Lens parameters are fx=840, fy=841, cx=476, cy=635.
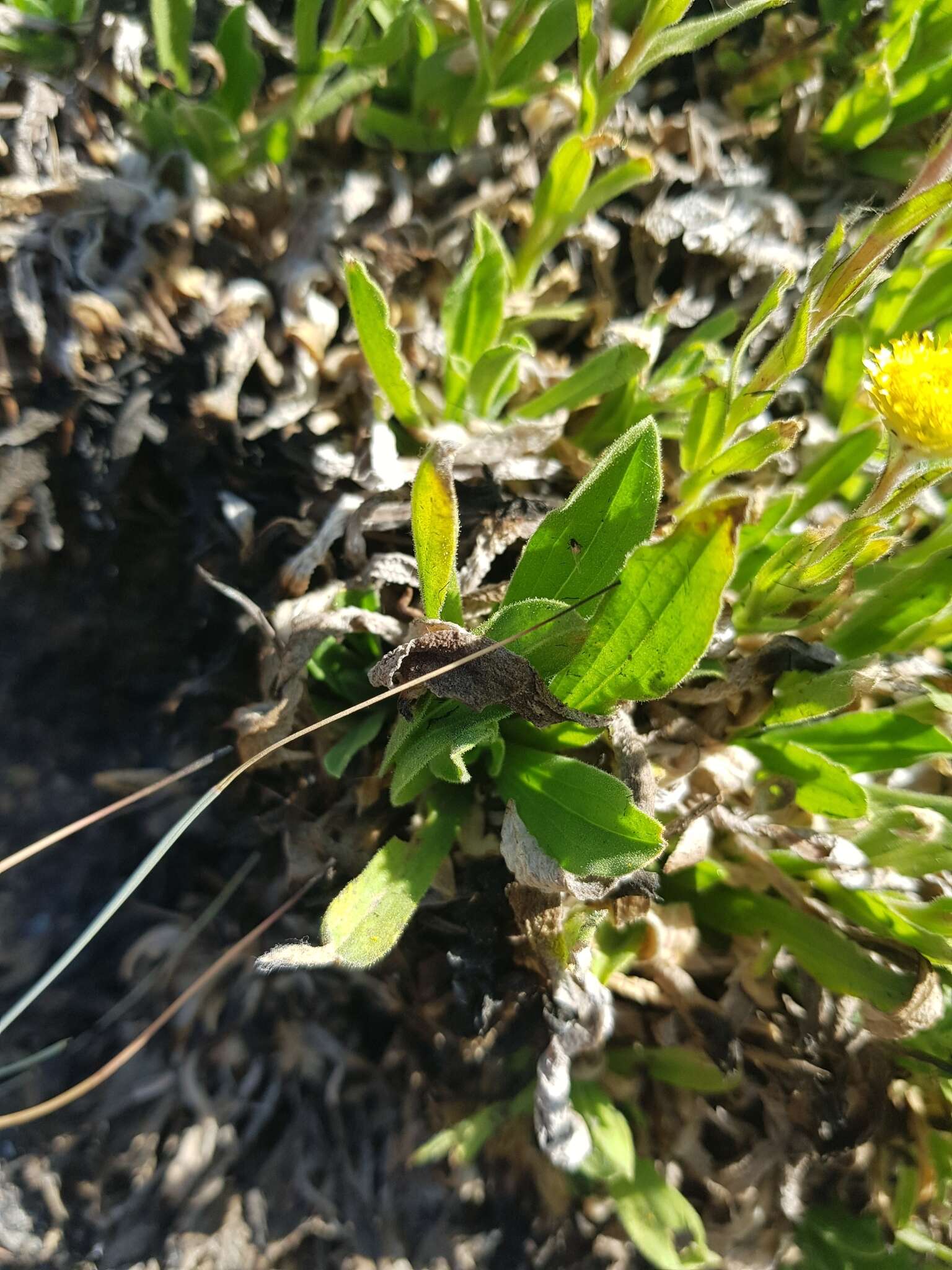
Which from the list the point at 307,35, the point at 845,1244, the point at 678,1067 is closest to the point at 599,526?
the point at 678,1067

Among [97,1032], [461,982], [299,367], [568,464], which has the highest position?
[299,367]

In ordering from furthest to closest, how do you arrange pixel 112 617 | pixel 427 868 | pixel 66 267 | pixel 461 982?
1. pixel 112 617
2. pixel 66 267
3. pixel 461 982
4. pixel 427 868

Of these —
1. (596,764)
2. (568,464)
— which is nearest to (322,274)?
(568,464)

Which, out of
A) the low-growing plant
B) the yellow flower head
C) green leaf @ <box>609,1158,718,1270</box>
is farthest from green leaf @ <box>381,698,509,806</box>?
green leaf @ <box>609,1158,718,1270</box>

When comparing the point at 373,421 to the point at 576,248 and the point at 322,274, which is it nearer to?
the point at 322,274

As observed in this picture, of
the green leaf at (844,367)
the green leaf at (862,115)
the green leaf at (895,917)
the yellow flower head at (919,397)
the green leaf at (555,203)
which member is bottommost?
the green leaf at (895,917)

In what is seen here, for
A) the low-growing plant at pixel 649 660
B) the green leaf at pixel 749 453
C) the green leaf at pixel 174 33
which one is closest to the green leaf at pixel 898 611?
the low-growing plant at pixel 649 660

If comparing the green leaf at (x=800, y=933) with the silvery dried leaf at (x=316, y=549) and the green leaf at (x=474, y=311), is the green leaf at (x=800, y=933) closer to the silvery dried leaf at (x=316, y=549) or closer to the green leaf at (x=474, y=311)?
the silvery dried leaf at (x=316, y=549)

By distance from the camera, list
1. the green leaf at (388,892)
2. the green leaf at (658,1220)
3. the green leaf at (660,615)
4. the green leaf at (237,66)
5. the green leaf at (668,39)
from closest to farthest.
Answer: the green leaf at (660,615)
the green leaf at (388,892)
the green leaf at (668,39)
the green leaf at (658,1220)
the green leaf at (237,66)
